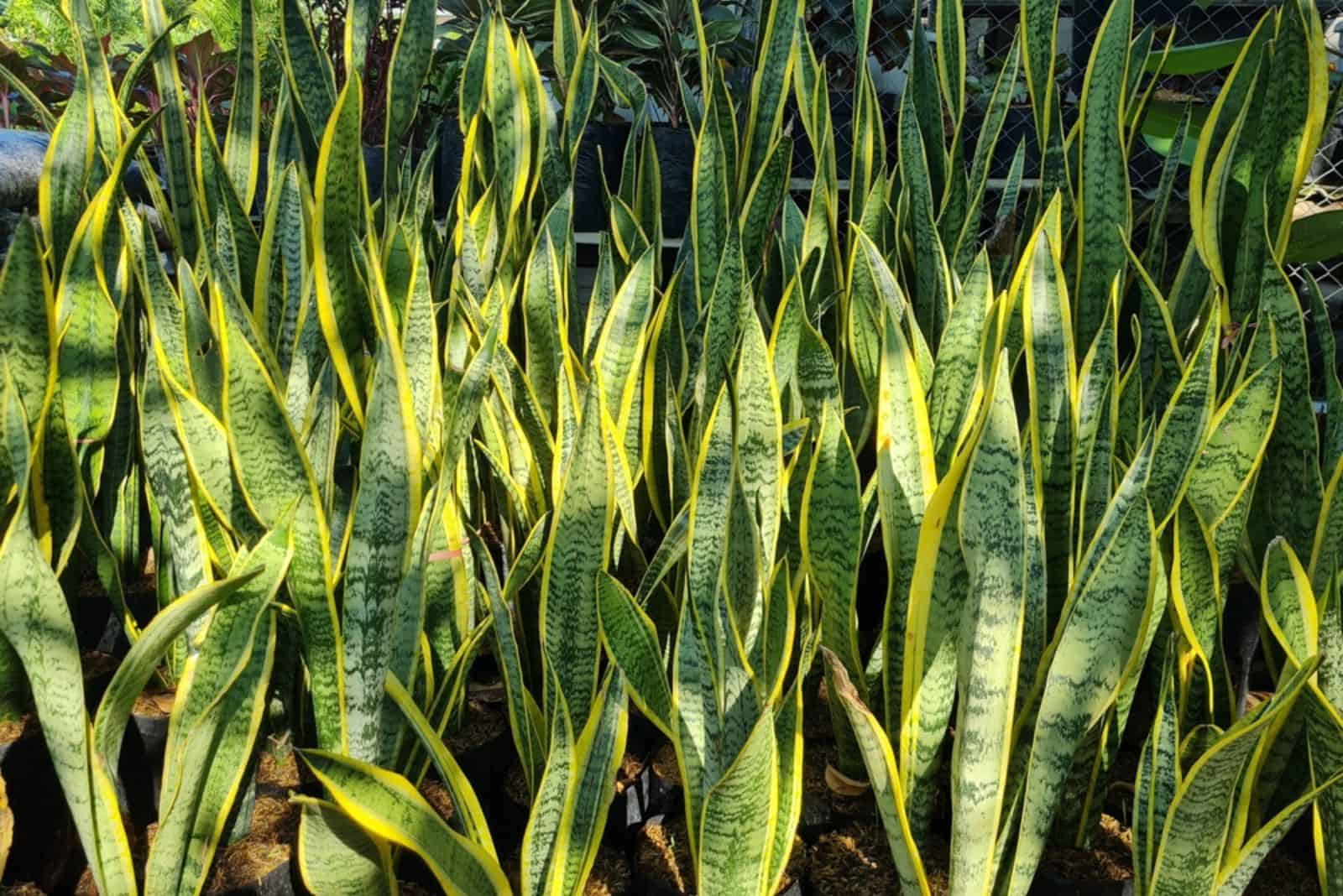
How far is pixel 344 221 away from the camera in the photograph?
93 centimetres

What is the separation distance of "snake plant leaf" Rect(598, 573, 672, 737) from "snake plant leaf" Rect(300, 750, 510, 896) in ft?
0.44

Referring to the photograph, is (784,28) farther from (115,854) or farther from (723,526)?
(115,854)

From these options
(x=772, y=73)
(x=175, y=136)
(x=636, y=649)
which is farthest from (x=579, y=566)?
(x=772, y=73)

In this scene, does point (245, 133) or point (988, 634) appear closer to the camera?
point (988, 634)

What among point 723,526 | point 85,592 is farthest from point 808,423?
point 85,592

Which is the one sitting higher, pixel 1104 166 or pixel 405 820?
pixel 1104 166

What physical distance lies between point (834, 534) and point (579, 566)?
6.7 inches

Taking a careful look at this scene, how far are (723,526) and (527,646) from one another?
29 centimetres

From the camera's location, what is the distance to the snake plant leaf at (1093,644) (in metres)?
0.60

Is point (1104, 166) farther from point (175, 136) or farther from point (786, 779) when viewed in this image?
point (175, 136)

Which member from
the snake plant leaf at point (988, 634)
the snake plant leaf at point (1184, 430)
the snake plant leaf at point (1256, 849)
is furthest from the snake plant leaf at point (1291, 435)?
the snake plant leaf at point (988, 634)

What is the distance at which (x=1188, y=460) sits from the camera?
0.70 metres

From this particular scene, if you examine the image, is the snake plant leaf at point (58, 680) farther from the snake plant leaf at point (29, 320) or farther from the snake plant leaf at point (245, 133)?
the snake plant leaf at point (245, 133)

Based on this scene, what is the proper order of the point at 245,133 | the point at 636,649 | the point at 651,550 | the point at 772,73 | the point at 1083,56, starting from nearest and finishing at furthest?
1. the point at 636,649
2. the point at 651,550
3. the point at 245,133
4. the point at 772,73
5. the point at 1083,56
